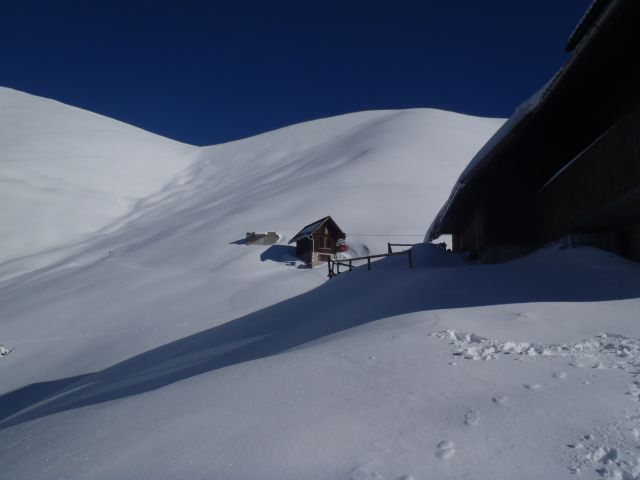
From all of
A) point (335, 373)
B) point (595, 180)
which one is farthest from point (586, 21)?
point (335, 373)

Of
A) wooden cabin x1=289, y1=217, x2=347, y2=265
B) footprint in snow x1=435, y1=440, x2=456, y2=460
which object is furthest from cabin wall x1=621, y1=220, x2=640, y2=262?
A: wooden cabin x1=289, y1=217, x2=347, y2=265

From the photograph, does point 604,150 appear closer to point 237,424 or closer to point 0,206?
point 237,424

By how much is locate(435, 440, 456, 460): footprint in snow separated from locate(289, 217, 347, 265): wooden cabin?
27.8 metres

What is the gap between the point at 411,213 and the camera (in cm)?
4025

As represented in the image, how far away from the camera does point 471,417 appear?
161 inches

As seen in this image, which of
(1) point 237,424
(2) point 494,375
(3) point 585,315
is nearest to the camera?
(1) point 237,424

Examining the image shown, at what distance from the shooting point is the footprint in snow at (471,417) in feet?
13.1

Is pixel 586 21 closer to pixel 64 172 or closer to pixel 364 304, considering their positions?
pixel 364 304

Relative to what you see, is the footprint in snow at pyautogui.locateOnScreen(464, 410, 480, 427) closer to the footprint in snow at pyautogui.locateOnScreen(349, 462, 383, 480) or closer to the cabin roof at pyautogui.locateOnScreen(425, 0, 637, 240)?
the footprint in snow at pyautogui.locateOnScreen(349, 462, 383, 480)

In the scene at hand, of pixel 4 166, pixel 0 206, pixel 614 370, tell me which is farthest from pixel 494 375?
pixel 4 166

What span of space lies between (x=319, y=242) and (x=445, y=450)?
2885 cm

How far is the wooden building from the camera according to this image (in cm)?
895

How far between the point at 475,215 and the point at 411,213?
24.1 metres

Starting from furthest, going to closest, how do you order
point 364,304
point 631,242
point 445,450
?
1. point 364,304
2. point 631,242
3. point 445,450
